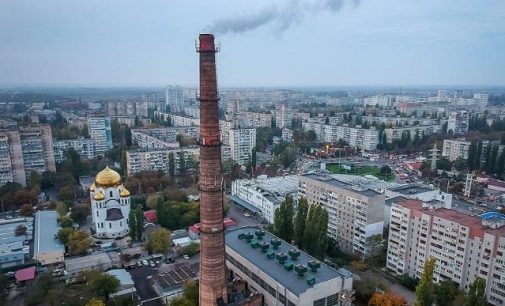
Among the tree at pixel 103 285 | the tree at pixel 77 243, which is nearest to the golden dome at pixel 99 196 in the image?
the tree at pixel 77 243

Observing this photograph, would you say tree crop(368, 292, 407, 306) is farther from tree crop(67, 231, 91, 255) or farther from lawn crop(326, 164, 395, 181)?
lawn crop(326, 164, 395, 181)

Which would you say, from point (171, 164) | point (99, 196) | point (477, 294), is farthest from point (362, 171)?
point (477, 294)

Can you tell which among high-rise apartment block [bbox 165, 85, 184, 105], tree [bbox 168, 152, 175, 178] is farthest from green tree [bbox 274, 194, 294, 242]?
high-rise apartment block [bbox 165, 85, 184, 105]

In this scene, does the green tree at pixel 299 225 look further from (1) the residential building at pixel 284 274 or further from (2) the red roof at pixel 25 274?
(2) the red roof at pixel 25 274

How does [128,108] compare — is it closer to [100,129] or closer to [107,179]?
[100,129]

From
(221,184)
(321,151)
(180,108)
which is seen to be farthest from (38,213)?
(180,108)
